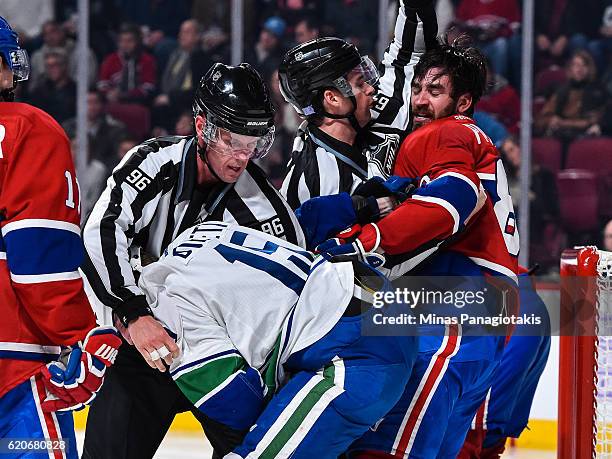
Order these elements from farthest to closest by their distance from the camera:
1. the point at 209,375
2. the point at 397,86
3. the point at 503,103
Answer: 1. the point at 503,103
2. the point at 397,86
3. the point at 209,375

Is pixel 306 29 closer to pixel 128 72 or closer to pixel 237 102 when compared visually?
pixel 128 72

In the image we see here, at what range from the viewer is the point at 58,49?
5332 mm

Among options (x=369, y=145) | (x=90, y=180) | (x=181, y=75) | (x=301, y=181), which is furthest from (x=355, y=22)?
(x=301, y=181)

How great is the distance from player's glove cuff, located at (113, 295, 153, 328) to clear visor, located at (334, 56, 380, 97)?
785mm

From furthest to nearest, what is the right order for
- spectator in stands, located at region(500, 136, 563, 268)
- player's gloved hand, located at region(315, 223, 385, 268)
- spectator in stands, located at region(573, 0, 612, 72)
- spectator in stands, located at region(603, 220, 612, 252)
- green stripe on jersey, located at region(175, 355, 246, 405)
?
spectator in stands, located at region(573, 0, 612, 72)
spectator in stands, located at region(500, 136, 563, 268)
spectator in stands, located at region(603, 220, 612, 252)
player's gloved hand, located at region(315, 223, 385, 268)
green stripe on jersey, located at region(175, 355, 246, 405)

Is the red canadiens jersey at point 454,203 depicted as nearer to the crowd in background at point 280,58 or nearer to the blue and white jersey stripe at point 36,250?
the blue and white jersey stripe at point 36,250

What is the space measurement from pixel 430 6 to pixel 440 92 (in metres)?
0.35

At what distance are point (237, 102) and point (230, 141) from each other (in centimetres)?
8

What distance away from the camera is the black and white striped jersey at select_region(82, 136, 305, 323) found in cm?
221

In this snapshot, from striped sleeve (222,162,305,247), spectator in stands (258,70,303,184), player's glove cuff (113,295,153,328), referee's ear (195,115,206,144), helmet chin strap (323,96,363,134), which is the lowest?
spectator in stands (258,70,303,184)

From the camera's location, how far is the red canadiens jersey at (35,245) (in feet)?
6.02

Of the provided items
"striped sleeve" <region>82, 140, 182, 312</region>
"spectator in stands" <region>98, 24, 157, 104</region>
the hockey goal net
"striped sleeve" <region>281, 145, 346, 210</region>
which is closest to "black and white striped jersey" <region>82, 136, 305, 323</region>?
"striped sleeve" <region>82, 140, 182, 312</region>

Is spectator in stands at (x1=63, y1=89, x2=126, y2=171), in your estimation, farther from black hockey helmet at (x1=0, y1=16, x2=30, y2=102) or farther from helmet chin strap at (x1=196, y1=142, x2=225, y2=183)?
black hockey helmet at (x1=0, y1=16, x2=30, y2=102)

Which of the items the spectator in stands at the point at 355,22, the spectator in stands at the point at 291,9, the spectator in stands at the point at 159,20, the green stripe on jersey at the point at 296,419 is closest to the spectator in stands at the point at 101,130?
the spectator in stands at the point at 159,20
